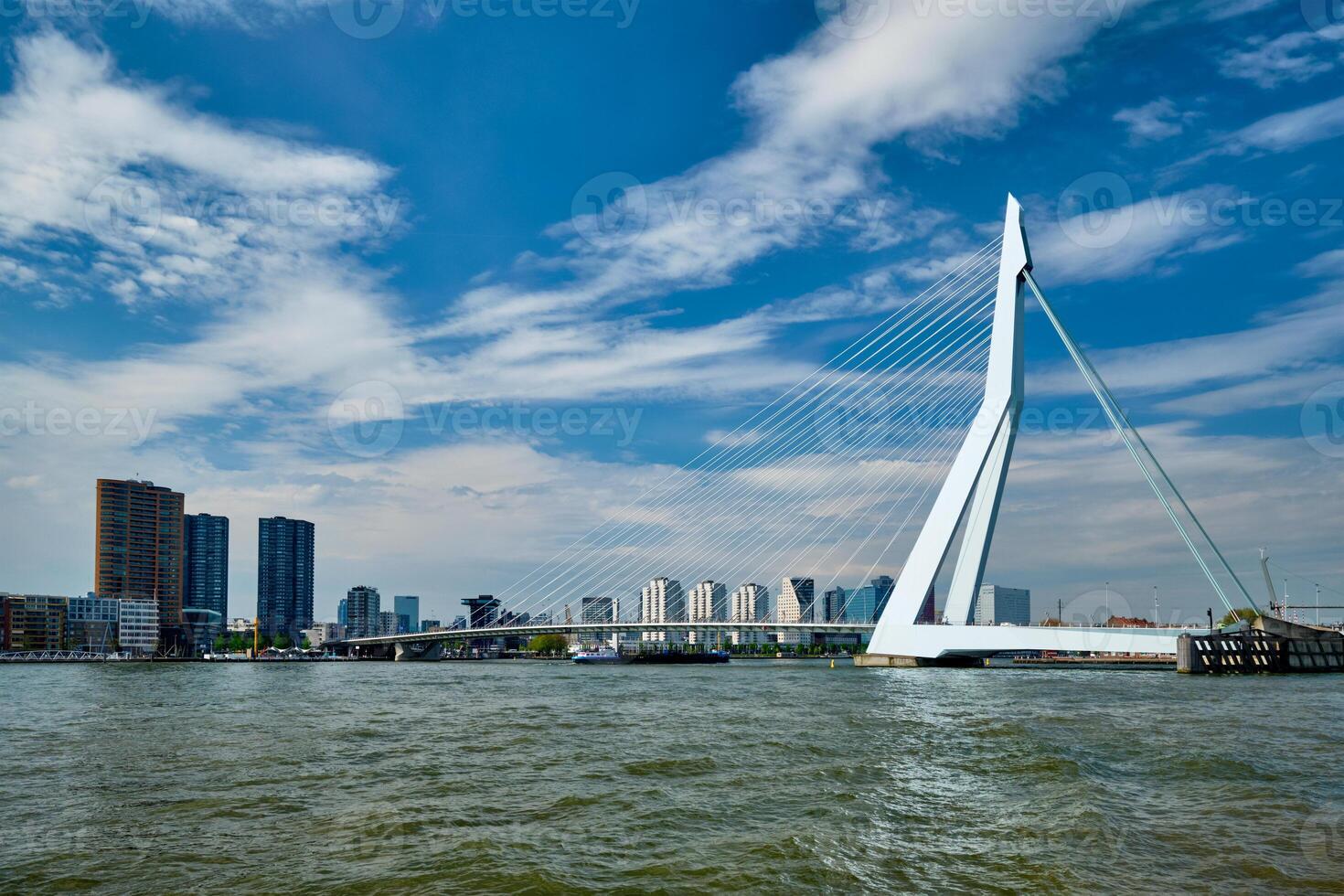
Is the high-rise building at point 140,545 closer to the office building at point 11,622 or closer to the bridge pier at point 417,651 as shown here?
the office building at point 11,622

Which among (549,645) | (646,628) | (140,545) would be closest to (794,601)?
(549,645)

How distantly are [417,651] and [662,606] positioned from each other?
57.6 m

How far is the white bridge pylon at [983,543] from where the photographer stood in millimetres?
36812

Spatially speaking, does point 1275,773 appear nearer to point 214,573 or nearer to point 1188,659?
point 1188,659

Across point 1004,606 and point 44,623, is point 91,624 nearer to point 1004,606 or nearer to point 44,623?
point 44,623

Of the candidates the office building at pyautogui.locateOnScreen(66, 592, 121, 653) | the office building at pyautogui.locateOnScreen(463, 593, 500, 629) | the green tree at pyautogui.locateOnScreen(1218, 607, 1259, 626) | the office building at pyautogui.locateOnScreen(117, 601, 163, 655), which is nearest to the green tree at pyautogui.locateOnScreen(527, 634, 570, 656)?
the office building at pyautogui.locateOnScreen(463, 593, 500, 629)

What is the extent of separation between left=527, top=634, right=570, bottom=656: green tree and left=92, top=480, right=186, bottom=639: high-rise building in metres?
43.3

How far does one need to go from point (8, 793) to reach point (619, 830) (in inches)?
304

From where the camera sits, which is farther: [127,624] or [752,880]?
[127,624]

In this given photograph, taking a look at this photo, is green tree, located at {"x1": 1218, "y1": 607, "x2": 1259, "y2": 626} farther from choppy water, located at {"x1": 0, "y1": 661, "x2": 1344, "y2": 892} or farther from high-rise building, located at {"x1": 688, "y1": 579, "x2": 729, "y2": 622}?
high-rise building, located at {"x1": 688, "y1": 579, "x2": 729, "y2": 622}

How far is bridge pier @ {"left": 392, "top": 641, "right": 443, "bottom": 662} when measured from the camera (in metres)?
88.4

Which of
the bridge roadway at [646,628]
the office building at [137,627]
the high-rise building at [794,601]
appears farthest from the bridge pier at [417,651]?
the high-rise building at [794,601]

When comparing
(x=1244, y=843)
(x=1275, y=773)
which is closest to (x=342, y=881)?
(x=1244, y=843)

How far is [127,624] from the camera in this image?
9775 cm
